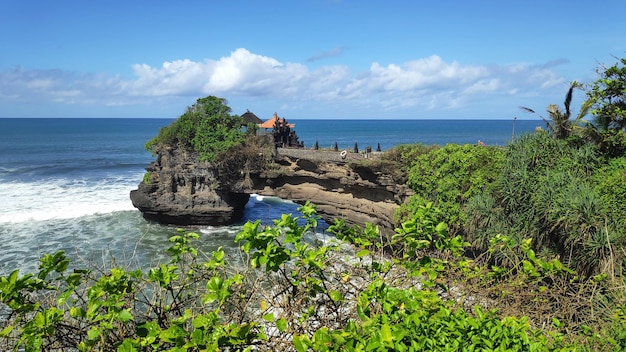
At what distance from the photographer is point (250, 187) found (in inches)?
872

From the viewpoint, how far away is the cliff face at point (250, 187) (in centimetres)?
2006

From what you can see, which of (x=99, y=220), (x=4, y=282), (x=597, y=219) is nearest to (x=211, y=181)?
(x=99, y=220)

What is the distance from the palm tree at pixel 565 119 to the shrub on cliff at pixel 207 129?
1400cm

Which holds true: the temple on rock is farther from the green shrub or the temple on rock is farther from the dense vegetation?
the green shrub

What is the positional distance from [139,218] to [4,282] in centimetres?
2341

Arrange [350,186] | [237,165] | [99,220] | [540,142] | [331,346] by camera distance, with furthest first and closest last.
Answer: [99,220], [237,165], [350,186], [540,142], [331,346]

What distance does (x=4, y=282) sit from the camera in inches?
116

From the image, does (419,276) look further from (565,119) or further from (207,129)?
(207,129)

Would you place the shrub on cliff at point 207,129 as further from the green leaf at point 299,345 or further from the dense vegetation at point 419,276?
the green leaf at point 299,345

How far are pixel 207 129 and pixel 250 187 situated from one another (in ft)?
12.7

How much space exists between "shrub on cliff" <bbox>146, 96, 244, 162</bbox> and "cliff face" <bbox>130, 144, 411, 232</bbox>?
2.37ft

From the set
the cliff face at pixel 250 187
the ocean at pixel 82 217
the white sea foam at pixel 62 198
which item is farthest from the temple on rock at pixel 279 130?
the white sea foam at pixel 62 198

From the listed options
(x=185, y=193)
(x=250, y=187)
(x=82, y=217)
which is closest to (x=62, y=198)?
(x=82, y=217)

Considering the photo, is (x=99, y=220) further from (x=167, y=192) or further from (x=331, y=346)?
(x=331, y=346)
